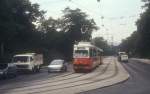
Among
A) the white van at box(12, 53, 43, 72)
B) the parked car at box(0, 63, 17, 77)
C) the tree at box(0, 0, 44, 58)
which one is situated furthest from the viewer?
the tree at box(0, 0, 44, 58)

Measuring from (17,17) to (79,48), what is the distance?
27913 millimetres

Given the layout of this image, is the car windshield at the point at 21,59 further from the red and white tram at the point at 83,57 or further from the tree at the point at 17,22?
the tree at the point at 17,22

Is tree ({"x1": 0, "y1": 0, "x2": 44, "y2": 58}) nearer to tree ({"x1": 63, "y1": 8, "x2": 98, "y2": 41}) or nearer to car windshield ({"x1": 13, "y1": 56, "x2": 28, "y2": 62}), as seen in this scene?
car windshield ({"x1": 13, "y1": 56, "x2": 28, "y2": 62})

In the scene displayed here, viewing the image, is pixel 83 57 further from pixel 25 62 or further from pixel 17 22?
pixel 17 22

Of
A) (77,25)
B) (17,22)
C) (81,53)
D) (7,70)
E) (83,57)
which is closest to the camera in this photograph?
(7,70)

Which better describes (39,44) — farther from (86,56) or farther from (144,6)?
(86,56)

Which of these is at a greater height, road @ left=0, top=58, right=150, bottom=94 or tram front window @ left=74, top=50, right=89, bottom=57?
tram front window @ left=74, top=50, right=89, bottom=57

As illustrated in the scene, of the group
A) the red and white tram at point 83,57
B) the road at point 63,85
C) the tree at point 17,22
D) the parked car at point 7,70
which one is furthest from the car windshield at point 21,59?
the tree at point 17,22

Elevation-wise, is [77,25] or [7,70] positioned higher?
[77,25]

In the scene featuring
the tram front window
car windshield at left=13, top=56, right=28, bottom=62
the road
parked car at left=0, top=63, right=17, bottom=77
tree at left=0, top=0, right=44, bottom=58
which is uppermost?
tree at left=0, top=0, right=44, bottom=58

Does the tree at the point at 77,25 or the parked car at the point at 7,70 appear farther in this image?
the tree at the point at 77,25

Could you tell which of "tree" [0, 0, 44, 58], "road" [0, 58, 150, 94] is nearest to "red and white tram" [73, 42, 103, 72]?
"road" [0, 58, 150, 94]

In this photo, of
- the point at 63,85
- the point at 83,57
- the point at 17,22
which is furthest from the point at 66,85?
the point at 17,22

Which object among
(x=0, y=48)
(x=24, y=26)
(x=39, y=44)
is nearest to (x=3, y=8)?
(x=0, y=48)
